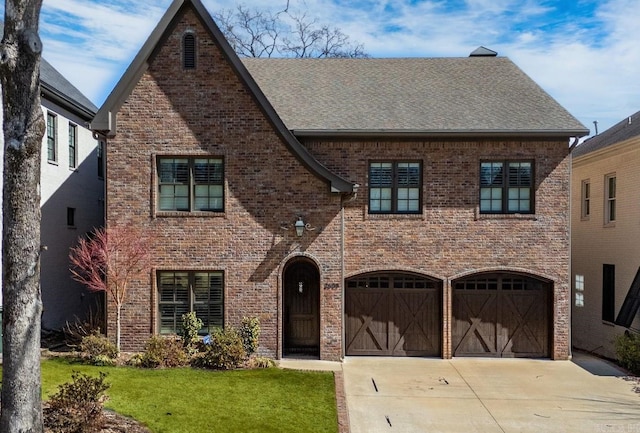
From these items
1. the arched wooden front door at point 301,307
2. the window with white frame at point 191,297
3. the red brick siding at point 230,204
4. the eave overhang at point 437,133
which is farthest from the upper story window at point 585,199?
the window with white frame at point 191,297

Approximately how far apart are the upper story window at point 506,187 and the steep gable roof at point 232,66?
3.87 metres

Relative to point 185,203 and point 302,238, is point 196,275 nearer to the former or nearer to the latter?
point 185,203

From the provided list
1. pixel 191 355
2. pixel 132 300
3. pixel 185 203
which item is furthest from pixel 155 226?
pixel 191 355

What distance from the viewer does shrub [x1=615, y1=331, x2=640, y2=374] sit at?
12.0 metres

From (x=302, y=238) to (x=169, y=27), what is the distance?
6272mm

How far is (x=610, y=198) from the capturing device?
15.5 metres

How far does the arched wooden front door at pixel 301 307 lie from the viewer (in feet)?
43.3

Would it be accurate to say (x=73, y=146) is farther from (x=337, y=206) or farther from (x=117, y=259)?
(x=337, y=206)

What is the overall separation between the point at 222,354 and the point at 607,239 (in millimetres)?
12408

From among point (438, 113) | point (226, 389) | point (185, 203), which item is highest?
point (438, 113)

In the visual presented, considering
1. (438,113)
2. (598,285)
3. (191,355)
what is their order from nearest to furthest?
1. (191,355)
2. (438,113)
3. (598,285)

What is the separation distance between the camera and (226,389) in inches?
384

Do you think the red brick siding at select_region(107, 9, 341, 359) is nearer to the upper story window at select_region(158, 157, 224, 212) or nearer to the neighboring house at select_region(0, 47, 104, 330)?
the upper story window at select_region(158, 157, 224, 212)

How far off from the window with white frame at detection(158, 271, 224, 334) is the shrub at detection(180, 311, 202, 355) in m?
0.21
